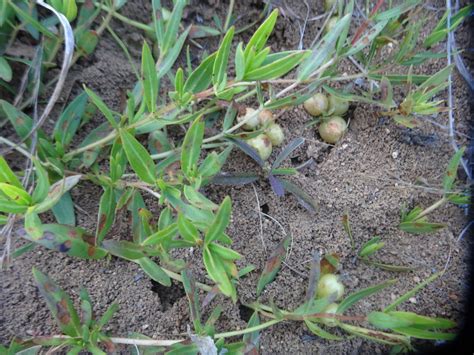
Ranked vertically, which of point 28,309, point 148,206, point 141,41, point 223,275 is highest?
point 141,41

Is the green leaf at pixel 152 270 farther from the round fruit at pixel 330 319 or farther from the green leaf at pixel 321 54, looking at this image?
the green leaf at pixel 321 54

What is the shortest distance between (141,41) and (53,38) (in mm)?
256

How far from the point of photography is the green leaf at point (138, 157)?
948mm

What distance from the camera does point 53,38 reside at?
1.26 meters

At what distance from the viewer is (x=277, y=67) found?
0.97 m

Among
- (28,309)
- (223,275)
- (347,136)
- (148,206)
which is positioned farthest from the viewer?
(347,136)

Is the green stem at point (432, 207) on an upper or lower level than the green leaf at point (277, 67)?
lower

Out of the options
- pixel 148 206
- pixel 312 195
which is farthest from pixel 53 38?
pixel 312 195

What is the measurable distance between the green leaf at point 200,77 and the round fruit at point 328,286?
1.77ft

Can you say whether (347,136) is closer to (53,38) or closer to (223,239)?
(223,239)

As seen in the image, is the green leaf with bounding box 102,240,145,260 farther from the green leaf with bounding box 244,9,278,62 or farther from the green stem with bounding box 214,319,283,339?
the green leaf with bounding box 244,9,278,62

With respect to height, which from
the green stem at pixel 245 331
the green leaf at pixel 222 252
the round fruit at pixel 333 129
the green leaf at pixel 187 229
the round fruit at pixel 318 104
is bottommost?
the green stem at pixel 245 331

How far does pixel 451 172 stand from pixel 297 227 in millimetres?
425

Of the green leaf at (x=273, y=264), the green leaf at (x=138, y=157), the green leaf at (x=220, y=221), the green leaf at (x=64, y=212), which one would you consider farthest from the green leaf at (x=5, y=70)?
the green leaf at (x=273, y=264)
